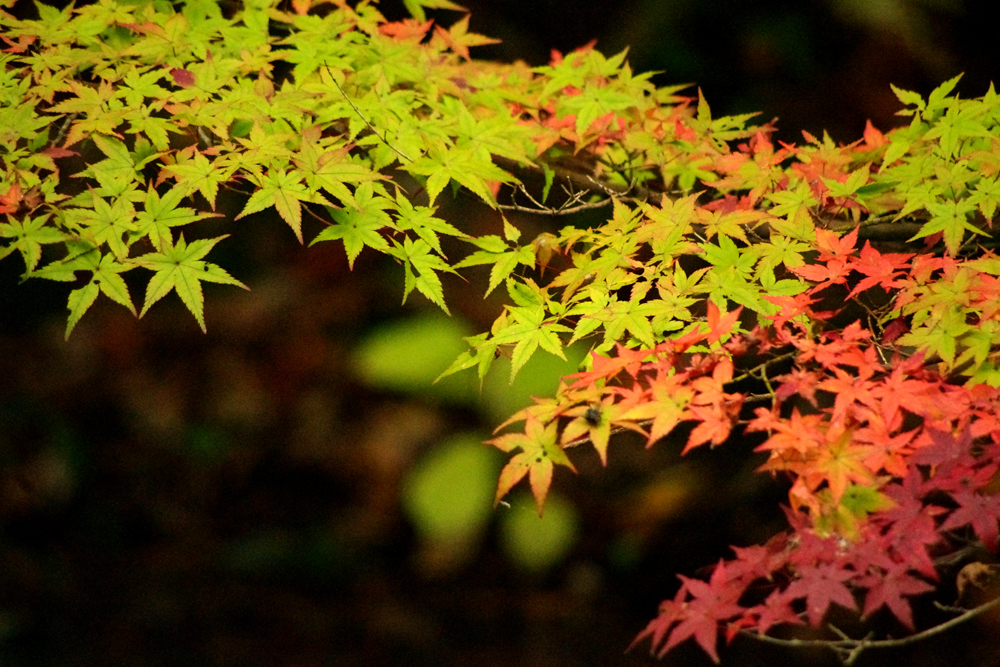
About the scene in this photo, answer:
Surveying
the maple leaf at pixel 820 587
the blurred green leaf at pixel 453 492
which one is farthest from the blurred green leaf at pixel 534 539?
the maple leaf at pixel 820 587

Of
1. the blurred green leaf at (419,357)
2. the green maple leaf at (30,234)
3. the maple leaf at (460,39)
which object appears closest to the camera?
the green maple leaf at (30,234)

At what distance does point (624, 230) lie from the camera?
184cm

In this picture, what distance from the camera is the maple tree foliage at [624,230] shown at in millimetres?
1399

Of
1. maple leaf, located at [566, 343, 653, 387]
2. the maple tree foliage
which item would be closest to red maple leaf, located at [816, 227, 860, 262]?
the maple tree foliage

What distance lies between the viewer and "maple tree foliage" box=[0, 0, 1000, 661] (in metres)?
1.40

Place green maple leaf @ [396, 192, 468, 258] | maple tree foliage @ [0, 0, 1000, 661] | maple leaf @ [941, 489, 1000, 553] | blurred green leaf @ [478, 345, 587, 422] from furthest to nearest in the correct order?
1. blurred green leaf @ [478, 345, 587, 422]
2. green maple leaf @ [396, 192, 468, 258]
3. maple tree foliage @ [0, 0, 1000, 661]
4. maple leaf @ [941, 489, 1000, 553]

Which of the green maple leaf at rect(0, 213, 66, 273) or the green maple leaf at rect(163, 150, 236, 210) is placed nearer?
the green maple leaf at rect(0, 213, 66, 273)

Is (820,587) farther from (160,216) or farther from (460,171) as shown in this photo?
(160,216)

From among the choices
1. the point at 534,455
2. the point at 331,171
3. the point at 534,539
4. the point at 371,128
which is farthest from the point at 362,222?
the point at 534,539

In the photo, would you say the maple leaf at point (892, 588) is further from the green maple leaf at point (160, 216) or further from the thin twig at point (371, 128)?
the green maple leaf at point (160, 216)

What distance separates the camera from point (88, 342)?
4.45 m

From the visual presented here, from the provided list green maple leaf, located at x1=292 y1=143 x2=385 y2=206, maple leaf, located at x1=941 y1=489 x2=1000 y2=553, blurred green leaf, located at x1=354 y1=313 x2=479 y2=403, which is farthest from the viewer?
blurred green leaf, located at x1=354 y1=313 x2=479 y2=403

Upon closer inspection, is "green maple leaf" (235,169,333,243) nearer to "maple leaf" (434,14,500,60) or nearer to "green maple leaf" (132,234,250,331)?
"green maple leaf" (132,234,250,331)

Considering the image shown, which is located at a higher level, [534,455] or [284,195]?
[284,195]
